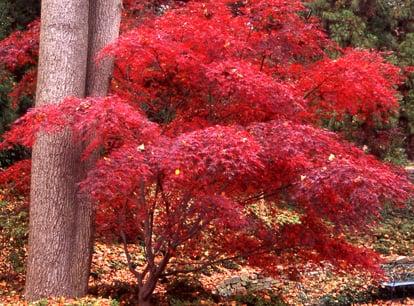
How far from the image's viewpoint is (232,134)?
4.76m

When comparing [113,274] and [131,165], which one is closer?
[131,165]

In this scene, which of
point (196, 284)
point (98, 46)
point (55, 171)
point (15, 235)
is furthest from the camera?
point (15, 235)

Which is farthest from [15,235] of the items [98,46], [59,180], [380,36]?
[380,36]

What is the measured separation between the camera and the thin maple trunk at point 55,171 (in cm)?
638

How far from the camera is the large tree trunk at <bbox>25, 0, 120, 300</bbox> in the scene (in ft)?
20.9

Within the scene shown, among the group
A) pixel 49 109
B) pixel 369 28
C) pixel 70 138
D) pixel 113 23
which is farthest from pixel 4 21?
pixel 369 28

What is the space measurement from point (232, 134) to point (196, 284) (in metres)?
3.99

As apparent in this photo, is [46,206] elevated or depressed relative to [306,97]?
depressed

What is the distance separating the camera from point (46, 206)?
6383 mm

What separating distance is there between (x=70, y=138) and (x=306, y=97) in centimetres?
264

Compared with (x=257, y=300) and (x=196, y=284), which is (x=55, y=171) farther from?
(x=257, y=300)

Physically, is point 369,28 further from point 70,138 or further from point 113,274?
point 70,138

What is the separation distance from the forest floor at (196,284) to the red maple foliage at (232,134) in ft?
3.13

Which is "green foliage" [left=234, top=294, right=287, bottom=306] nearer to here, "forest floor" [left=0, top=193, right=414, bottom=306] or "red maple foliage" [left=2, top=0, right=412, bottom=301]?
"forest floor" [left=0, top=193, right=414, bottom=306]
